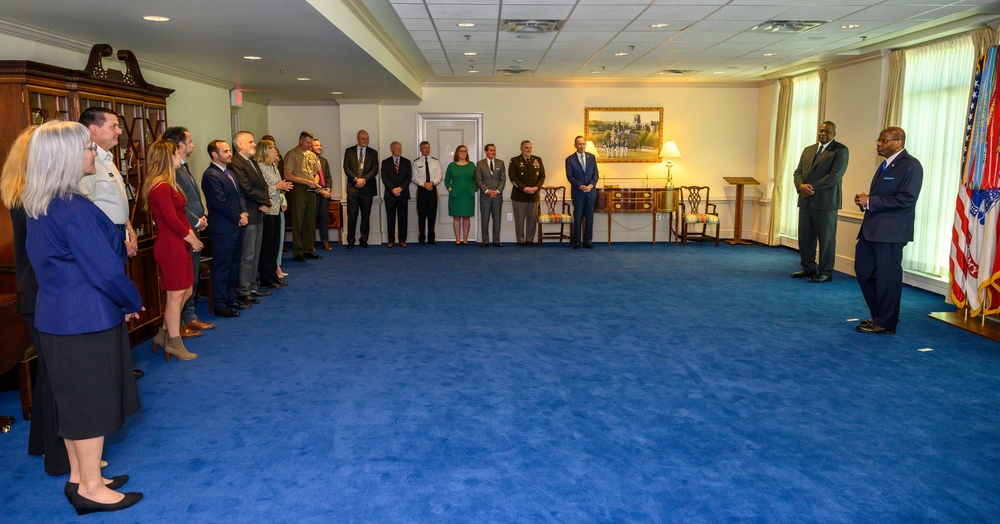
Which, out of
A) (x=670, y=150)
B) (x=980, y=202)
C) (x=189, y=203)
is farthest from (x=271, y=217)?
(x=980, y=202)

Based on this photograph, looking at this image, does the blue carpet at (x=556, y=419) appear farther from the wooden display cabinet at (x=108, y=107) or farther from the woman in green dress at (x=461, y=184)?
the woman in green dress at (x=461, y=184)

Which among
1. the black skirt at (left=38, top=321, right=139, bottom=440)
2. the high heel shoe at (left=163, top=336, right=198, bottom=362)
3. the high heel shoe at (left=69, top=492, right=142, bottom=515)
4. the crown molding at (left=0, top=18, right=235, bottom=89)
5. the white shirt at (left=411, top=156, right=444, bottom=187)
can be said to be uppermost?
the crown molding at (left=0, top=18, right=235, bottom=89)

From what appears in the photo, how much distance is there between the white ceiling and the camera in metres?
4.95

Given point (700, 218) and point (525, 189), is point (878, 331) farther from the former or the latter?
point (525, 189)

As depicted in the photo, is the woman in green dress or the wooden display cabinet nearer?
the wooden display cabinet

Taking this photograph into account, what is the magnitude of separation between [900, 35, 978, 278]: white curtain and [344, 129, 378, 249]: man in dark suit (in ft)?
24.4

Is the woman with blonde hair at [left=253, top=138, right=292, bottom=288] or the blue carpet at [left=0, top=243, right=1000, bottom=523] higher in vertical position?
the woman with blonde hair at [left=253, top=138, right=292, bottom=288]

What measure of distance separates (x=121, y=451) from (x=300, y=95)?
8.40 meters

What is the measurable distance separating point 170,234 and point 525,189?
22.8 ft

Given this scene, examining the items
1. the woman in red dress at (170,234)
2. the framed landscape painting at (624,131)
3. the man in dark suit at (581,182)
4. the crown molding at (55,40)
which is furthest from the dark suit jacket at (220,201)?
the framed landscape painting at (624,131)

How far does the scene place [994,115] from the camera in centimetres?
587

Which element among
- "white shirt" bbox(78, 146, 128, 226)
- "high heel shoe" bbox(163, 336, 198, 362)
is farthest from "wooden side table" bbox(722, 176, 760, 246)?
"white shirt" bbox(78, 146, 128, 226)

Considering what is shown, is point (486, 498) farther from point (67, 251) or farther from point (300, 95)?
point (300, 95)

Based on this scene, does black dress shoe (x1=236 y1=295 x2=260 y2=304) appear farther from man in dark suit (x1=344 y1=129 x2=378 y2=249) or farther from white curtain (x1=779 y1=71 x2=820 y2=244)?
white curtain (x1=779 y1=71 x2=820 y2=244)
